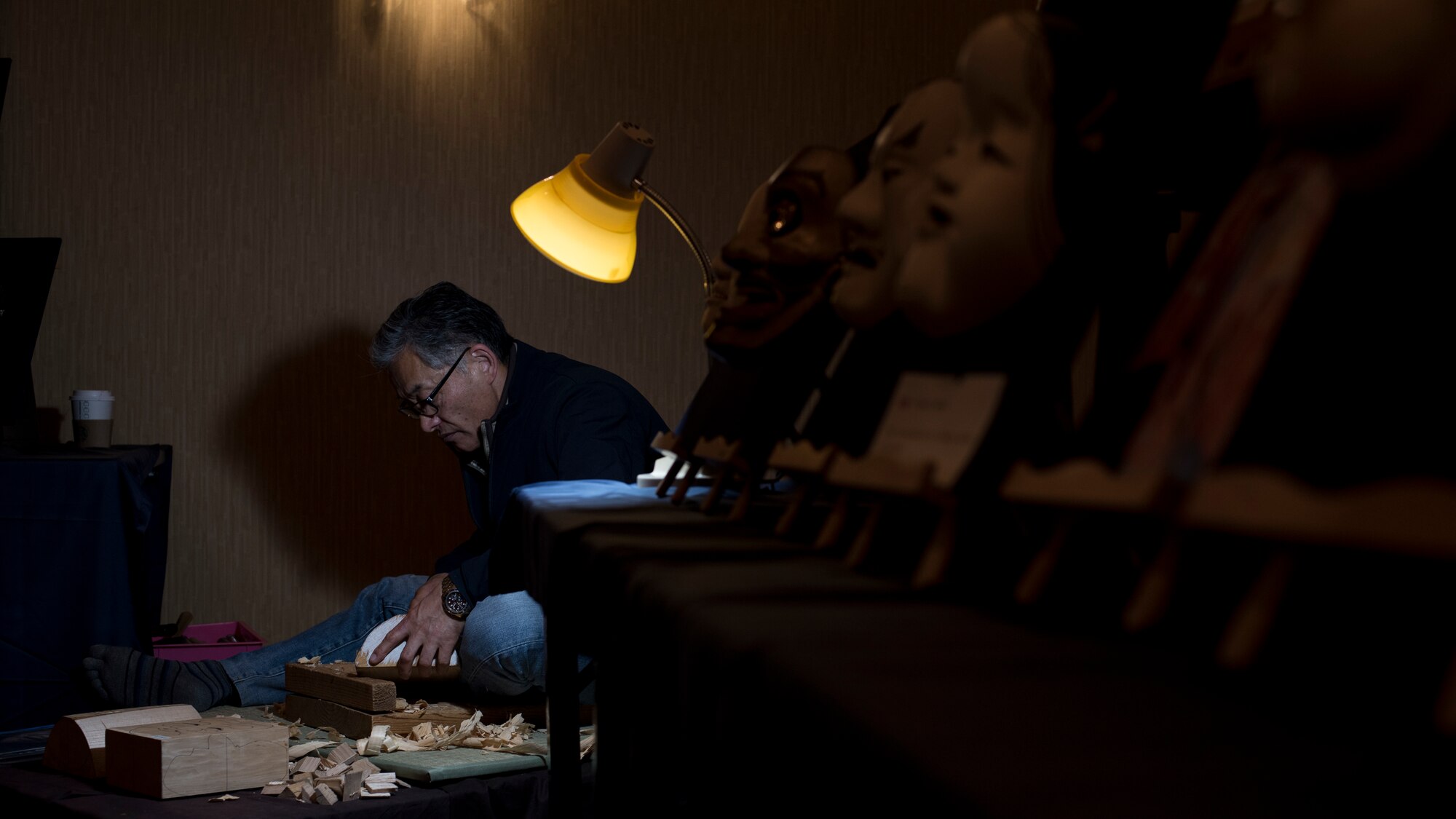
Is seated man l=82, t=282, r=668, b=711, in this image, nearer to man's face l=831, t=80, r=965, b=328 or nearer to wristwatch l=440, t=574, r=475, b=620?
wristwatch l=440, t=574, r=475, b=620

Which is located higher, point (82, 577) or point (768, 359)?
point (768, 359)

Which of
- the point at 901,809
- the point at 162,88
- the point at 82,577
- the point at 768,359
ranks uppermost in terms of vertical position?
the point at 162,88

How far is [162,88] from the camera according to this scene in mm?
3254

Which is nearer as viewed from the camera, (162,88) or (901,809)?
(901,809)

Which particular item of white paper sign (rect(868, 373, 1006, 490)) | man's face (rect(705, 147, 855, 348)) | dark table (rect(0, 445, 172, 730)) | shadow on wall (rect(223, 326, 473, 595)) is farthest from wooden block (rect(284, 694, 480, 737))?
white paper sign (rect(868, 373, 1006, 490))

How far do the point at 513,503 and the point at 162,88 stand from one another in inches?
91.7

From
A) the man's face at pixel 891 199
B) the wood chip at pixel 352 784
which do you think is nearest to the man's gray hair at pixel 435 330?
the wood chip at pixel 352 784

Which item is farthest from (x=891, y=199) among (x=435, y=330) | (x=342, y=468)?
(x=342, y=468)

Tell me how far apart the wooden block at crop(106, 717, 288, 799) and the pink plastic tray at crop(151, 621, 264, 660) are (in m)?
0.84

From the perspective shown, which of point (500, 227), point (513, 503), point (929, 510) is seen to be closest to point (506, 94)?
point (500, 227)

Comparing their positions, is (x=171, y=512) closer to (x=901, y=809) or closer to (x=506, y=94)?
(x=506, y=94)

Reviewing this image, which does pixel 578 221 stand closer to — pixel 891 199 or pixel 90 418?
pixel 891 199

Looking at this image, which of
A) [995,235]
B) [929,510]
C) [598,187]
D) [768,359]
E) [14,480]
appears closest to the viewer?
[995,235]

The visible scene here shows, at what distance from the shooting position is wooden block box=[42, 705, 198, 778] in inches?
74.9
